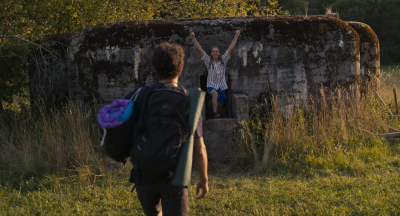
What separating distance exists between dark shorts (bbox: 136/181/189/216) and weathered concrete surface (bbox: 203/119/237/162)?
3584mm

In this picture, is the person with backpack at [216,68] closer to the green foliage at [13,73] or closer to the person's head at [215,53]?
the person's head at [215,53]

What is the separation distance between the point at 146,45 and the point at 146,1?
6.42 metres

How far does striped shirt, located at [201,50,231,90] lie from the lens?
6.44 metres

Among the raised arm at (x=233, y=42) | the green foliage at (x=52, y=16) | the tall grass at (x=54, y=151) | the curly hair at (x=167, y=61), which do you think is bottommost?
the tall grass at (x=54, y=151)

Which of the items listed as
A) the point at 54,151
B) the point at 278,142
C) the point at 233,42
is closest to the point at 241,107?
the point at 278,142

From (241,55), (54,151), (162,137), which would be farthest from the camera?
(241,55)

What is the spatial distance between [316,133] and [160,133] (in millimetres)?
4505

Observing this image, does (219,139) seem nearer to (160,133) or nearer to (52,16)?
(160,133)

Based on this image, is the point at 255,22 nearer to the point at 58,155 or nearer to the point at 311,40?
the point at 311,40

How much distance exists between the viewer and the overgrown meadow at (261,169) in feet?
13.6

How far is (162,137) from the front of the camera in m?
2.17

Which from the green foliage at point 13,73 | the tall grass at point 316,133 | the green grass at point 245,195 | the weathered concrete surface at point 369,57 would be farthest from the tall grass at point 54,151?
the weathered concrete surface at point 369,57

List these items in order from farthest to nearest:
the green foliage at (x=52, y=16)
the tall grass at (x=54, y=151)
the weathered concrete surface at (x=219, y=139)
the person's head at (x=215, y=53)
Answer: the green foliage at (x=52, y=16), the person's head at (x=215, y=53), the weathered concrete surface at (x=219, y=139), the tall grass at (x=54, y=151)

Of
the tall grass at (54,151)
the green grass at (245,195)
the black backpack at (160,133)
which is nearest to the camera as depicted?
the black backpack at (160,133)
